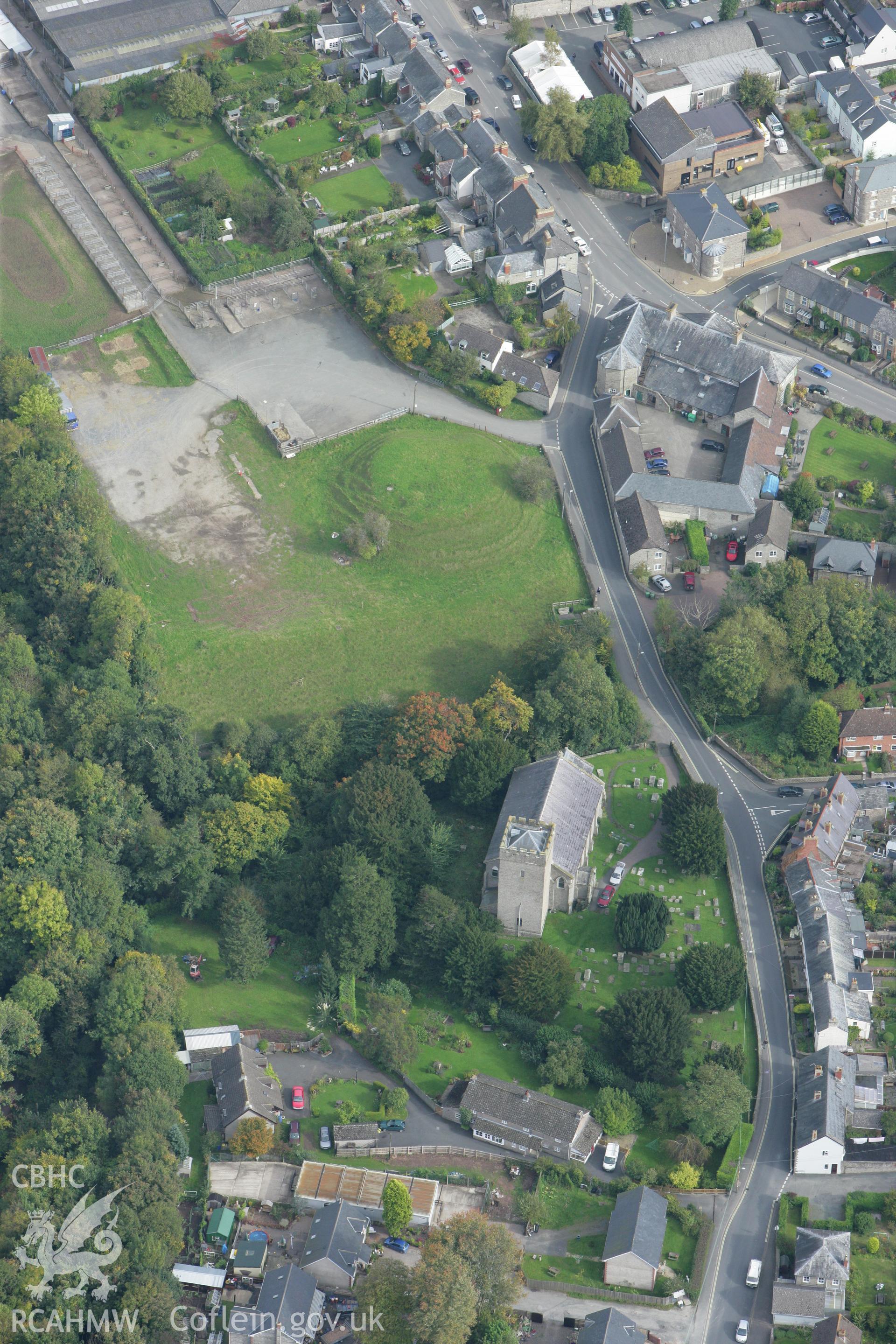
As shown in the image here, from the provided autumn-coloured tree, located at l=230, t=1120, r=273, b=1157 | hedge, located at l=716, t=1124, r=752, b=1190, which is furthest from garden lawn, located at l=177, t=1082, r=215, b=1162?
hedge, located at l=716, t=1124, r=752, b=1190

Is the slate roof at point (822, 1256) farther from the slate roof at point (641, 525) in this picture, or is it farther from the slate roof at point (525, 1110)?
the slate roof at point (641, 525)

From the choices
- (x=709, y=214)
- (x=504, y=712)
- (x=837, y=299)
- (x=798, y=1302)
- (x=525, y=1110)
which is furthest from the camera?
(x=709, y=214)

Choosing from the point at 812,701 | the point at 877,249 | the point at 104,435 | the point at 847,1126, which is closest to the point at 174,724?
the point at 104,435

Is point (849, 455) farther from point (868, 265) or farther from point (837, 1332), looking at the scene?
point (837, 1332)

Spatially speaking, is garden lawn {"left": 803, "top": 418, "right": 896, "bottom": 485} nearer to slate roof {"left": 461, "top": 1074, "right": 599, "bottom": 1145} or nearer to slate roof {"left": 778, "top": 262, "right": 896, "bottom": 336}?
slate roof {"left": 778, "top": 262, "right": 896, "bottom": 336}

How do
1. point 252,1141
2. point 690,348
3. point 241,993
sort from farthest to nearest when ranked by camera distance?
point 690,348 → point 241,993 → point 252,1141

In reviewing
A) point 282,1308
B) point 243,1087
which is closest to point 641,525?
point 243,1087
